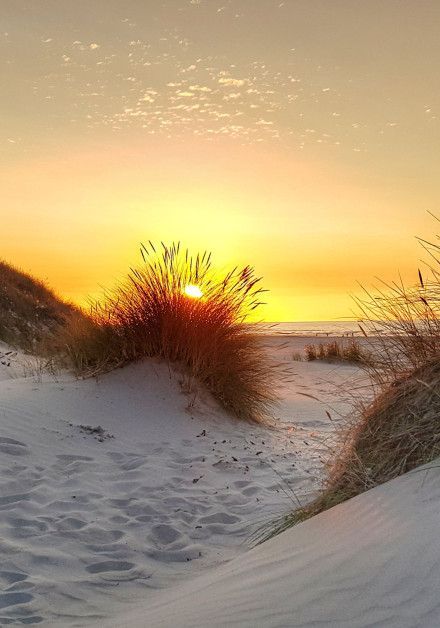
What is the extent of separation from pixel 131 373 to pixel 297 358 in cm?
959

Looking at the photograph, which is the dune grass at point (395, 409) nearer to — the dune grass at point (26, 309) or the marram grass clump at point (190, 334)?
the marram grass clump at point (190, 334)

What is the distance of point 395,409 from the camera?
10.3 feet

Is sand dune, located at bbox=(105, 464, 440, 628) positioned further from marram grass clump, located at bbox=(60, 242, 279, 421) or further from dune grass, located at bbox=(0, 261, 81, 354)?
dune grass, located at bbox=(0, 261, 81, 354)

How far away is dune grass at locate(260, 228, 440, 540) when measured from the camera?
2.82m

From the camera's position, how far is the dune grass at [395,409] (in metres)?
2.82

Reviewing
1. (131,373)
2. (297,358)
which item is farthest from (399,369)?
(297,358)

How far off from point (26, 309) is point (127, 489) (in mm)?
12265

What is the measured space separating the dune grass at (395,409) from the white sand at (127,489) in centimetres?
27

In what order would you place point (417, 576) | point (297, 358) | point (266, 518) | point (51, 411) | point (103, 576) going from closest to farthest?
point (417, 576)
point (103, 576)
point (266, 518)
point (51, 411)
point (297, 358)

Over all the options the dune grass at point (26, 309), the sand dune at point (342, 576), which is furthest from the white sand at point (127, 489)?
the dune grass at point (26, 309)

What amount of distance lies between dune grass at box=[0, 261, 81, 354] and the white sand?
6.41 metres

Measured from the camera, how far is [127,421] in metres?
6.28

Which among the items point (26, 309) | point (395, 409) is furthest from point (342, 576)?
point (26, 309)

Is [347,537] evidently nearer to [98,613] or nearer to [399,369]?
[98,613]
